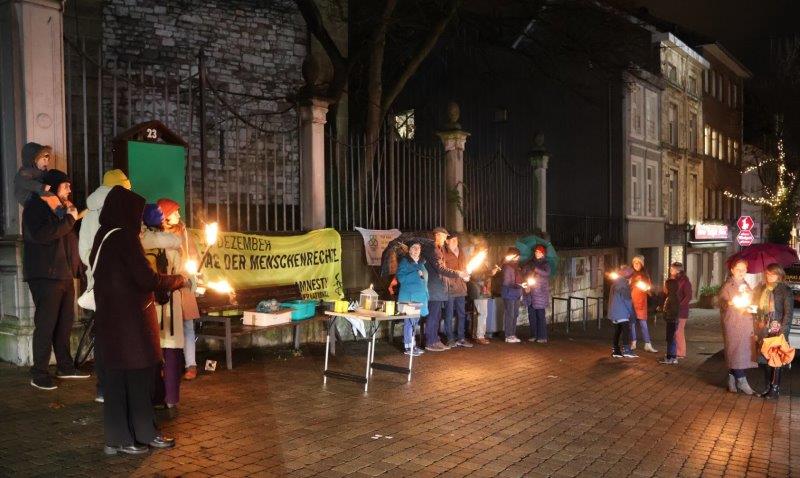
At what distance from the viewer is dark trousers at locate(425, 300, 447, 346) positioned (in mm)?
11258

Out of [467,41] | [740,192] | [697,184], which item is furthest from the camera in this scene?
[740,192]

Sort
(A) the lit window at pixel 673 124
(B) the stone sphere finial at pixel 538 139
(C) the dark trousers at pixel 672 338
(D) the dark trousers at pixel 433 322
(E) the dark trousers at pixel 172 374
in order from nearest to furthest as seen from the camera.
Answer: (E) the dark trousers at pixel 172 374, (C) the dark trousers at pixel 672 338, (D) the dark trousers at pixel 433 322, (B) the stone sphere finial at pixel 538 139, (A) the lit window at pixel 673 124

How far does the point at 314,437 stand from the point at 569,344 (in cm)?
786

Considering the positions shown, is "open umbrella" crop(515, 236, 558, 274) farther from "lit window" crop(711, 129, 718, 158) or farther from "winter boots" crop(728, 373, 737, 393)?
"lit window" crop(711, 129, 718, 158)

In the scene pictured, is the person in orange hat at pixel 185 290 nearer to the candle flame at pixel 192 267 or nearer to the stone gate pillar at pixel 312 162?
the candle flame at pixel 192 267

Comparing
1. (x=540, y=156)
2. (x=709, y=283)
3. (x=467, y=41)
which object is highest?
(x=467, y=41)

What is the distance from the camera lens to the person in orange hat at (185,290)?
6695 mm

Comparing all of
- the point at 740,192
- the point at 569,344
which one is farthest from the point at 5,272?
the point at 740,192

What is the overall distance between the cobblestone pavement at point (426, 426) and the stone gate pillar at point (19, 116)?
0.66 metres

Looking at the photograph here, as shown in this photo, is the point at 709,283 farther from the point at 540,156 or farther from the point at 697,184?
the point at 540,156

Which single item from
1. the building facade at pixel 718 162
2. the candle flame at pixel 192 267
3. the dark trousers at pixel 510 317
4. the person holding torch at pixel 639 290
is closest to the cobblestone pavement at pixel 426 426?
the candle flame at pixel 192 267

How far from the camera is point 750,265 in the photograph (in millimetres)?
9484

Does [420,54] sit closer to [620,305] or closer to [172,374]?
[620,305]

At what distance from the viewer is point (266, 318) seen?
873 cm
